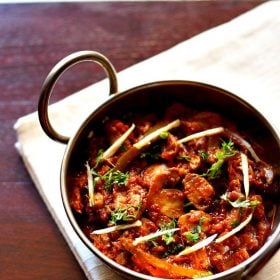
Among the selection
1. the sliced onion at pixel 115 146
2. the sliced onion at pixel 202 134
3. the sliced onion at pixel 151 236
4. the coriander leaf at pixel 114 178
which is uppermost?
the sliced onion at pixel 202 134

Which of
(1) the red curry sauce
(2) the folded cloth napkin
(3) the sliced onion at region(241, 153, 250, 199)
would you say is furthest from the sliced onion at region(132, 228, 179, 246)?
(2) the folded cloth napkin

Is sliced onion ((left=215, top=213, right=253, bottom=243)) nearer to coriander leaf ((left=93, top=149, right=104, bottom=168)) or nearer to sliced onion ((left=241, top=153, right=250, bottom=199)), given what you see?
sliced onion ((left=241, top=153, right=250, bottom=199))

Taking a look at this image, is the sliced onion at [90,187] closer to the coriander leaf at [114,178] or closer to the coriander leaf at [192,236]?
the coriander leaf at [114,178]

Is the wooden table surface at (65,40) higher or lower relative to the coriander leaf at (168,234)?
higher

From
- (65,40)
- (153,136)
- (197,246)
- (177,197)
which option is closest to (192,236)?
(197,246)

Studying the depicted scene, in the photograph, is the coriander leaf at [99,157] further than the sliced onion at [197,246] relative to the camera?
Yes

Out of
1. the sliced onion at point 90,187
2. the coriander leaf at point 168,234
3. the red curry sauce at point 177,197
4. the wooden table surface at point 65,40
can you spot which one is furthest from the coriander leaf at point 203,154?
the wooden table surface at point 65,40

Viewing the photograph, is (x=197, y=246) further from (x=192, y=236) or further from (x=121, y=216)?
(x=121, y=216)
